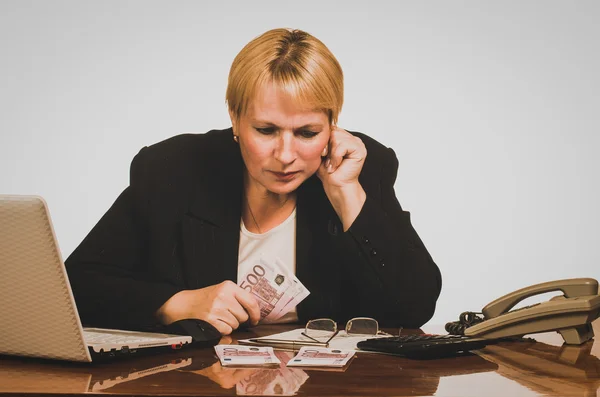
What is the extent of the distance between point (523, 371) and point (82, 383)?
0.76 m

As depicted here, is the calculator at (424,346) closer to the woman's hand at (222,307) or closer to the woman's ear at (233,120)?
the woman's hand at (222,307)

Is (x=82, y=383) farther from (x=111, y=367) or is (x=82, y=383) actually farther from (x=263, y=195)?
(x=263, y=195)

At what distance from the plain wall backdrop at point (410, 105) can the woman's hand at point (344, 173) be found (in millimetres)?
357

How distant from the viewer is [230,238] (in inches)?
101

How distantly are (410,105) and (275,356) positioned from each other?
5.74ft

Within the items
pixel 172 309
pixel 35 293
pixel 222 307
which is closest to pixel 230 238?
pixel 172 309

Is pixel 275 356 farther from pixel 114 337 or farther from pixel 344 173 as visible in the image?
pixel 344 173

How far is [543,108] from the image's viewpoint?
3.00 meters

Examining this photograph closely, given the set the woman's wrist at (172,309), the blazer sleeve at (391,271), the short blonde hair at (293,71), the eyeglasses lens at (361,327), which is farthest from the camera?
the short blonde hair at (293,71)

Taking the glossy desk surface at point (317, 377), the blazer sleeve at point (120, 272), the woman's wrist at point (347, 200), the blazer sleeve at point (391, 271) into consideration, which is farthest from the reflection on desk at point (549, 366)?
the blazer sleeve at point (120, 272)

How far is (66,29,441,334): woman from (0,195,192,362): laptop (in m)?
1.06

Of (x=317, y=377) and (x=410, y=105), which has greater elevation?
(x=410, y=105)

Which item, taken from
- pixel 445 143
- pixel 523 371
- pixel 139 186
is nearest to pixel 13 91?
pixel 139 186

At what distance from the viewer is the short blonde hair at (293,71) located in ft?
8.06
